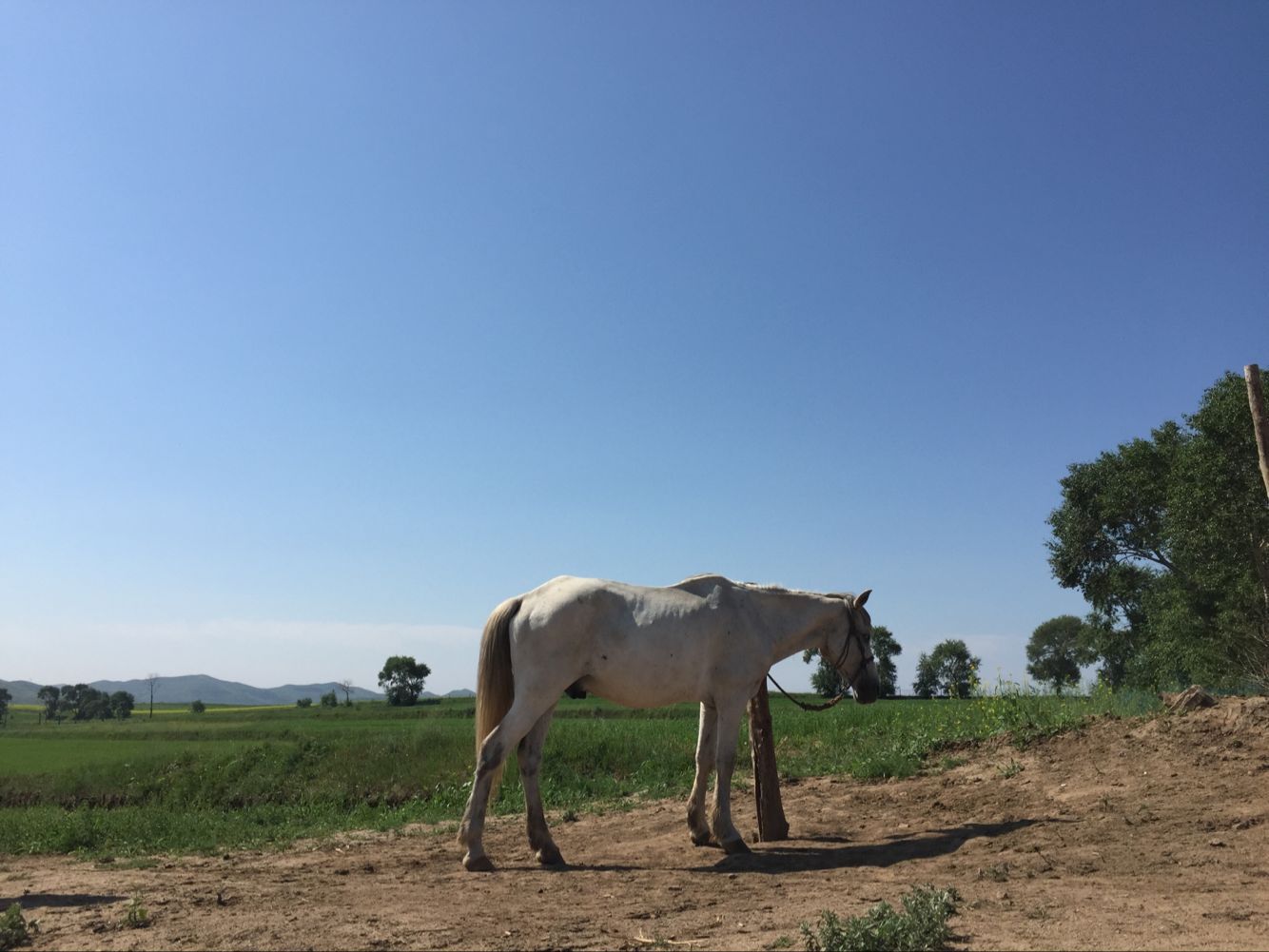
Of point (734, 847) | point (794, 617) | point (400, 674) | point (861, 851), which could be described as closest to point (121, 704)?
point (400, 674)

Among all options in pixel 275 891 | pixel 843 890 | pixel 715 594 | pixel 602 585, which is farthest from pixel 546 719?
pixel 843 890

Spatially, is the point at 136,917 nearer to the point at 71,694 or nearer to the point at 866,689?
the point at 866,689

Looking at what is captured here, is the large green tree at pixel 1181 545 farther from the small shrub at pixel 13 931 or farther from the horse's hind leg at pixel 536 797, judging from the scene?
the small shrub at pixel 13 931

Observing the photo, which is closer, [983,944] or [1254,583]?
[983,944]

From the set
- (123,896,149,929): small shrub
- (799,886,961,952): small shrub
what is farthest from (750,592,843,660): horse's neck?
(123,896,149,929): small shrub

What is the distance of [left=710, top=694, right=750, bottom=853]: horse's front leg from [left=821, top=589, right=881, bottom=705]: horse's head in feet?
Answer: 4.90

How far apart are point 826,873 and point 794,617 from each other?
9.33ft

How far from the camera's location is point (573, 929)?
5.39 meters

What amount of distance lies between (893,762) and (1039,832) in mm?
4388

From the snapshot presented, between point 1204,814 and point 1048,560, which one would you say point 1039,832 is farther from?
point 1048,560

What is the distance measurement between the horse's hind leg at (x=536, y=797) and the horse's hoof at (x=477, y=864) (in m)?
0.51

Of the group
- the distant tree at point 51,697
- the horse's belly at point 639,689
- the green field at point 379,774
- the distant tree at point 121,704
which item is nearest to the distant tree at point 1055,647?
the green field at point 379,774

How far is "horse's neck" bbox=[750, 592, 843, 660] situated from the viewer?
356 inches

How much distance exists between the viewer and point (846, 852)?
26.4ft
